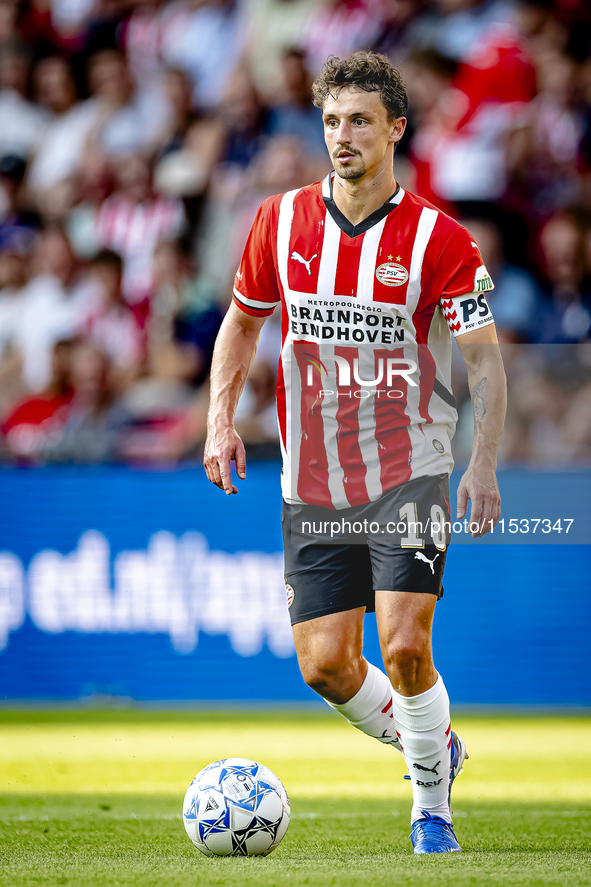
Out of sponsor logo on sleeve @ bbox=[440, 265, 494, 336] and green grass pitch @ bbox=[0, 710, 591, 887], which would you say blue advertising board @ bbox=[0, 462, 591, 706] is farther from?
sponsor logo on sleeve @ bbox=[440, 265, 494, 336]

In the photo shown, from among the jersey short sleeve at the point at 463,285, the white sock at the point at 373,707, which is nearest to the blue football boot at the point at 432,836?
the white sock at the point at 373,707

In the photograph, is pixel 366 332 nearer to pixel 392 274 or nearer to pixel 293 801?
pixel 392 274

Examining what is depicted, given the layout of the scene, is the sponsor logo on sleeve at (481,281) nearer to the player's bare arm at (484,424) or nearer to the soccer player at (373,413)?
the soccer player at (373,413)

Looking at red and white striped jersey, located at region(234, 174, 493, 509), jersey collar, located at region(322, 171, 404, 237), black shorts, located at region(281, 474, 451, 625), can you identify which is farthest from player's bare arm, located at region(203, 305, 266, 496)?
jersey collar, located at region(322, 171, 404, 237)

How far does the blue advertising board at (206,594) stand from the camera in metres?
6.73

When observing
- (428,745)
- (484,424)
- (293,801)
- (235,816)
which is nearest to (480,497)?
(484,424)

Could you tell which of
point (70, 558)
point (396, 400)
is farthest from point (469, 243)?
point (70, 558)

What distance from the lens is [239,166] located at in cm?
915

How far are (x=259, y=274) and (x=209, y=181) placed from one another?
5.53 metres

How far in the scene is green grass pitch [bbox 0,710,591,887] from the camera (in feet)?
10.3

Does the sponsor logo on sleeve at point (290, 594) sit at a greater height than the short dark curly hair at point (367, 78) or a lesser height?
lesser

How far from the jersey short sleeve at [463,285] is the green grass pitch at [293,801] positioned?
1.70 m

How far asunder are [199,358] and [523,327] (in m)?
2.36

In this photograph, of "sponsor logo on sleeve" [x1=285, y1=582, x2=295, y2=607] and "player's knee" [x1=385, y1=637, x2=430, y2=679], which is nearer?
"player's knee" [x1=385, y1=637, x2=430, y2=679]
